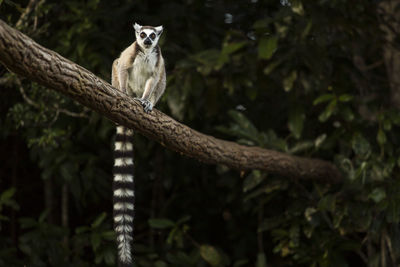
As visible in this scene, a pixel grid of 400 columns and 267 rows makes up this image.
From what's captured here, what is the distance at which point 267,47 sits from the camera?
14.0 ft

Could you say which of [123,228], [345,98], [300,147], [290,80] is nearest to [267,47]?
[290,80]

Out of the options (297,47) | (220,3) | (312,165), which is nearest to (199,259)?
(312,165)

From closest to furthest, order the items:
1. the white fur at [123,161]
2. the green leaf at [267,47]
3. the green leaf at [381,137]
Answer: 1. the white fur at [123,161]
2. the green leaf at [267,47]
3. the green leaf at [381,137]

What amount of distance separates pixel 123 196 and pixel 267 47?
164cm

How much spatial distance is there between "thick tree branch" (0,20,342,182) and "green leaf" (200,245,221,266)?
1.09 metres

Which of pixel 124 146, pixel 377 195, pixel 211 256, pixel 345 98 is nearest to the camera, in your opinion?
pixel 124 146

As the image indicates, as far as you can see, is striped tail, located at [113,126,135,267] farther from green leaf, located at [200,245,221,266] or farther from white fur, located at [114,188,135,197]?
green leaf, located at [200,245,221,266]

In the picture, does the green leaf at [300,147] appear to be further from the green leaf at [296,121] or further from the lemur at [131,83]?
the lemur at [131,83]

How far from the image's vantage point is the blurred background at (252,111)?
14.5 ft

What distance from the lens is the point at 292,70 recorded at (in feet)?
15.3

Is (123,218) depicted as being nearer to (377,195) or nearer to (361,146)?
(377,195)

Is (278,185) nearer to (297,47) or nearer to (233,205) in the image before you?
(297,47)

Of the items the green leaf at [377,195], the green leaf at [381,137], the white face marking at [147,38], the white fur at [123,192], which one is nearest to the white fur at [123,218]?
the white fur at [123,192]

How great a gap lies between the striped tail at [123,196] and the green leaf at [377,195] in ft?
5.66
